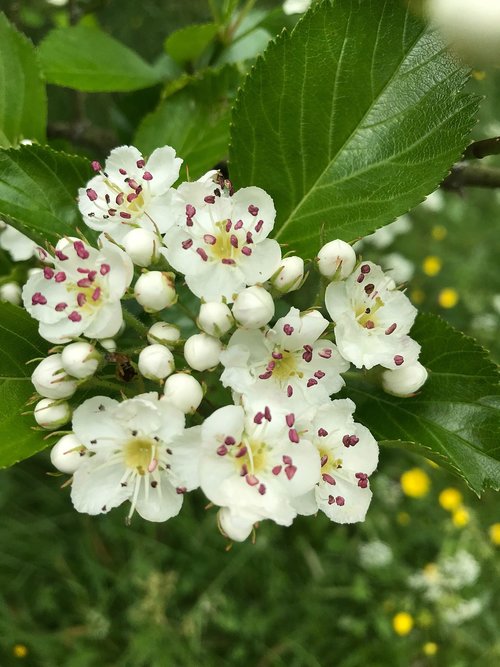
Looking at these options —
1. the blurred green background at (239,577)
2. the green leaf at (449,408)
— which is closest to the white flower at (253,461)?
the green leaf at (449,408)

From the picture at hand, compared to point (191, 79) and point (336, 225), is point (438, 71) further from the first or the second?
point (191, 79)

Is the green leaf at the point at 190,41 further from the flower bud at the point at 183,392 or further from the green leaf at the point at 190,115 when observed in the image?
the flower bud at the point at 183,392

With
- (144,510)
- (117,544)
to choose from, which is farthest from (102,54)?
(117,544)

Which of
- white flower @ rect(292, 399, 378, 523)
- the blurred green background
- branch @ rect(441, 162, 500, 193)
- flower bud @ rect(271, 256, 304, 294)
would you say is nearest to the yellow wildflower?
the blurred green background

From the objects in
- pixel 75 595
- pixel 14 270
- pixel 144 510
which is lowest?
pixel 75 595

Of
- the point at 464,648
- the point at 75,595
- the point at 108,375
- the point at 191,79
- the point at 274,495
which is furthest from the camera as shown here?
the point at 75,595

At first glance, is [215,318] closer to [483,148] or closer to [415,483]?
[483,148]

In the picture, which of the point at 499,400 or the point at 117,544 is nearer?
the point at 499,400
